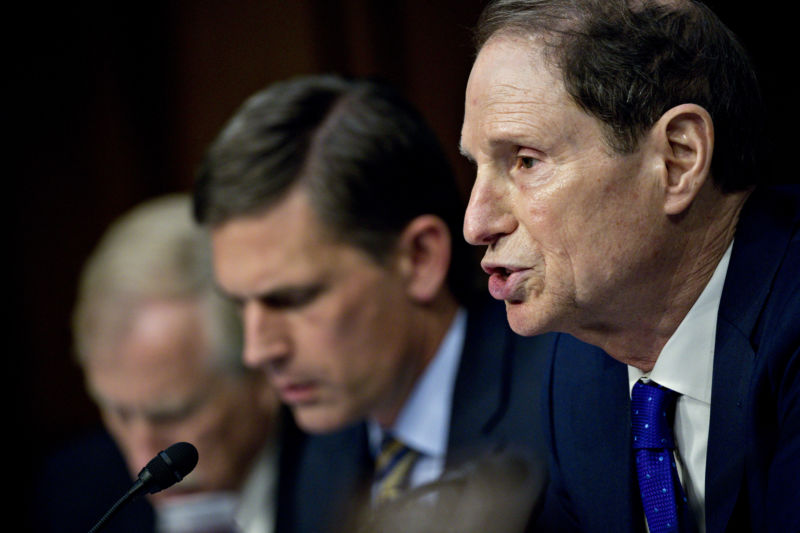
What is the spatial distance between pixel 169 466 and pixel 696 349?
758 millimetres

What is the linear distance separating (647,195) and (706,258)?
14 cm

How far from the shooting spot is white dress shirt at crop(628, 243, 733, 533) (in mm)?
1378

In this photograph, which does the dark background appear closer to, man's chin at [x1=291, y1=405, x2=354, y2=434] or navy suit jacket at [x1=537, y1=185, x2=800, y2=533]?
man's chin at [x1=291, y1=405, x2=354, y2=434]

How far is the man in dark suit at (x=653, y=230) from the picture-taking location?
4.28ft

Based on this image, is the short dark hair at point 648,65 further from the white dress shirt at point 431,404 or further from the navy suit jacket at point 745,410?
the white dress shirt at point 431,404

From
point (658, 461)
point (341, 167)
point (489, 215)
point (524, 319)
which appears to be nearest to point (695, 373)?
point (658, 461)

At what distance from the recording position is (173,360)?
268 cm

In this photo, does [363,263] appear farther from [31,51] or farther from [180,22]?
[31,51]

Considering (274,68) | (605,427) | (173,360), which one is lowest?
(173,360)

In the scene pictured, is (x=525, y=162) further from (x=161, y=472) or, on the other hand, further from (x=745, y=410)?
(x=161, y=472)

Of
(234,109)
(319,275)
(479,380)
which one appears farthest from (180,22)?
(479,380)

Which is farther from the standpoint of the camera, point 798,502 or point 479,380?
point 479,380

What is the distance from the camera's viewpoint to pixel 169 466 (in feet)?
4.54

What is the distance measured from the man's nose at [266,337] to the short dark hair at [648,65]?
1026 mm
